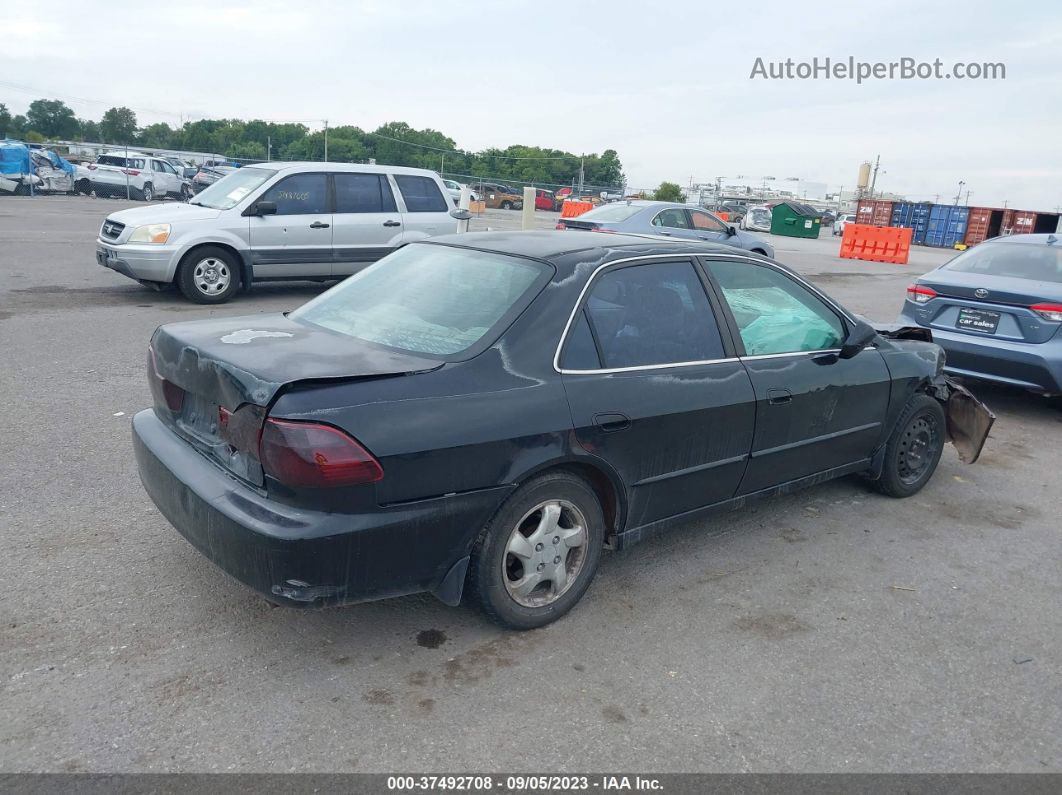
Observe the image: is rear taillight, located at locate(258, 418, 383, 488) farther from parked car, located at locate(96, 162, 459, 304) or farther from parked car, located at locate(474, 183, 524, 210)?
parked car, located at locate(474, 183, 524, 210)

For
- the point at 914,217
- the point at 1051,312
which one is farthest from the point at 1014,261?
the point at 914,217

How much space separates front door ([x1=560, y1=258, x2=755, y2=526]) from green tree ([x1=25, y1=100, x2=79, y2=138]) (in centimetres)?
11571

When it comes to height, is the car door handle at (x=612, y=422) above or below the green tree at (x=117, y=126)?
below

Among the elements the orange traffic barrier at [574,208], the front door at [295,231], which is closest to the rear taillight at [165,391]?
the front door at [295,231]

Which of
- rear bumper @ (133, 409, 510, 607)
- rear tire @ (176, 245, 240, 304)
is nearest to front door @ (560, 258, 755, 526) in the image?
rear bumper @ (133, 409, 510, 607)

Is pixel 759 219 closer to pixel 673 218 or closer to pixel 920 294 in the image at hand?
pixel 673 218

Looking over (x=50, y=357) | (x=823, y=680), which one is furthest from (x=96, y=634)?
(x=50, y=357)

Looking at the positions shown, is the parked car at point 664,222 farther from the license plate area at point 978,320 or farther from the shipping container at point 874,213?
the shipping container at point 874,213

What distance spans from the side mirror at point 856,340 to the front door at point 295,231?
7832 millimetres

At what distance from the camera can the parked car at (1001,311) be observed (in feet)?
23.2

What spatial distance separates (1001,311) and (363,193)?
24.9 feet

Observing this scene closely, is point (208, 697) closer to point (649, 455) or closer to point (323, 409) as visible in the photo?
point (323, 409)

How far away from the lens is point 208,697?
298 cm

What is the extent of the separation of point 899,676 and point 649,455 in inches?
50.8
